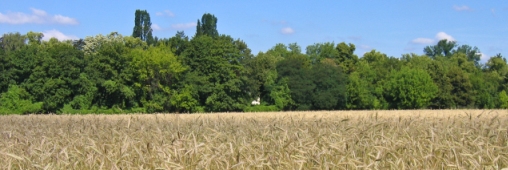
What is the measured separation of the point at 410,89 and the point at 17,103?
46.3 metres

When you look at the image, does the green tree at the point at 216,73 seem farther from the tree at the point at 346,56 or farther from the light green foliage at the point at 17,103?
the tree at the point at 346,56

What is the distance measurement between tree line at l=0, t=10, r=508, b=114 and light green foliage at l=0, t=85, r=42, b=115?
10cm

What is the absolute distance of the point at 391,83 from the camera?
254 feet

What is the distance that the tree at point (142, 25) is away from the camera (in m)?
106

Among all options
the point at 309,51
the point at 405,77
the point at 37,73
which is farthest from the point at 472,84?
the point at 37,73

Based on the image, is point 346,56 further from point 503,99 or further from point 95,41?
point 95,41

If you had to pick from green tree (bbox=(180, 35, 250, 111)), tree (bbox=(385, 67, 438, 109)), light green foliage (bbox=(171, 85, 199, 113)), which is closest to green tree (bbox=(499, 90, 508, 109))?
tree (bbox=(385, 67, 438, 109))

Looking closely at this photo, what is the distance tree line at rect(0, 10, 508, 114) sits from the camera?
63.0 meters

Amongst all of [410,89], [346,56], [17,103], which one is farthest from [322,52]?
[17,103]

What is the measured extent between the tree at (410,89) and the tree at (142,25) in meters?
47.0

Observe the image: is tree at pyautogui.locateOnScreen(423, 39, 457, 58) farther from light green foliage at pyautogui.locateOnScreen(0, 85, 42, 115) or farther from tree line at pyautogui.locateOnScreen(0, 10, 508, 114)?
light green foliage at pyautogui.locateOnScreen(0, 85, 42, 115)

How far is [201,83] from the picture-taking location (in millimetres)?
65438

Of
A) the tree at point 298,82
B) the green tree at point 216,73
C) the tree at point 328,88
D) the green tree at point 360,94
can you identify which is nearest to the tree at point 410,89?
the green tree at point 360,94

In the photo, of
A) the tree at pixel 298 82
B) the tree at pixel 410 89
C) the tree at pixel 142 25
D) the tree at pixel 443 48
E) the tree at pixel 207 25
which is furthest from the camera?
the tree at pixel 443 48
